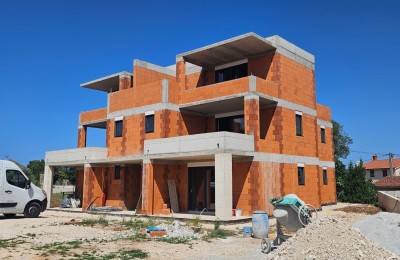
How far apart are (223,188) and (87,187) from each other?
11.6 m

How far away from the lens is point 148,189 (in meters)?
21.8

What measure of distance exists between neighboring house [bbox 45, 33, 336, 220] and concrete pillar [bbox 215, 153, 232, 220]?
0.16ft

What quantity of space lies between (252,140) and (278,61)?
5.80 metres

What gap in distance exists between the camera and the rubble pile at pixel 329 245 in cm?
893

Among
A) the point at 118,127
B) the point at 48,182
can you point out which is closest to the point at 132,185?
the point at 118,127

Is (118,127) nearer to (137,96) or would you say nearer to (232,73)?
(137,96)

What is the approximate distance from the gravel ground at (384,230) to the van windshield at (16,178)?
16561 mm

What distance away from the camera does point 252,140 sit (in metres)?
20.6

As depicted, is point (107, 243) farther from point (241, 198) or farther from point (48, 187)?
point (48, 187)

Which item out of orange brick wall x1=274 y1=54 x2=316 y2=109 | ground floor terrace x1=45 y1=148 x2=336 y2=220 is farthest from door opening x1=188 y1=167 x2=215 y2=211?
orange brick wall x1=274 y1=54 x2=316 y2=109

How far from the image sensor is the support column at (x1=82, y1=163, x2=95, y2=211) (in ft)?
83.9

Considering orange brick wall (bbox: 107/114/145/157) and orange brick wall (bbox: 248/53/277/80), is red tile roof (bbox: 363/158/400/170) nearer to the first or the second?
orange brick wall (bbox: 248/53/277/80)

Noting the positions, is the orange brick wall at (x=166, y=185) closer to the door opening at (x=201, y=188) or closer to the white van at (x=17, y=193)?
the door opening at (x=201, y=188)

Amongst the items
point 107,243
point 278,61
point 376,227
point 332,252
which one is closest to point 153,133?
point 278,61
